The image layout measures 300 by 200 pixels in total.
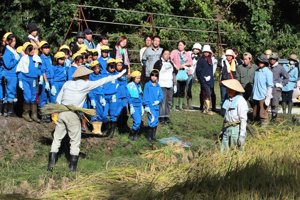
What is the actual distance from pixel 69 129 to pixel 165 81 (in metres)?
4.31

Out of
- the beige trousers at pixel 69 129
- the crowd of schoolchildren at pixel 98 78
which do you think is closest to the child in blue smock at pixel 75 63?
the crowd of schoolchildren at pixel 98 78

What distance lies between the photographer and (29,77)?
8.36m

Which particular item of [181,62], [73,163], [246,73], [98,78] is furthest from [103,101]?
[246,73]

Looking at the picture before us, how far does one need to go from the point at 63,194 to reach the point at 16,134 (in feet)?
9.97

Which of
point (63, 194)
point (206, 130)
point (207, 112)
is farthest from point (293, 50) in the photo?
point (63, 194)

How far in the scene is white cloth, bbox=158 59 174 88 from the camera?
1055cm

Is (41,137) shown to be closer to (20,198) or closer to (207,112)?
(20,198)

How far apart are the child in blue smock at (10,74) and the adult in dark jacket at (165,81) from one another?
3673 millimetres

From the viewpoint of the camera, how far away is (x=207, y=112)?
473 inches

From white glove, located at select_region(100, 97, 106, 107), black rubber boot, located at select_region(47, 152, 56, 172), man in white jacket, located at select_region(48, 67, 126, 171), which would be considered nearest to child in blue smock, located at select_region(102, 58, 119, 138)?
white glove, located at select_region(100, 97, 106, 107)

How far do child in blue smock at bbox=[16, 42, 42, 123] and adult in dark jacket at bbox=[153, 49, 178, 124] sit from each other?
3.34 meters

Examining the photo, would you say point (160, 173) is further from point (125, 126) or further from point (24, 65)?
point (24, 65)

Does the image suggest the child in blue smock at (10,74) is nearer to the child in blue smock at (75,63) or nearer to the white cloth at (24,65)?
the white cloth at (24,65)

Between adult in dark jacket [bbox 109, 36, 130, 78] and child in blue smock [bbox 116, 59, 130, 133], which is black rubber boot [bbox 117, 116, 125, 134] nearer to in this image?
child in blue smock [bbox 116, 59, 130, 133]
